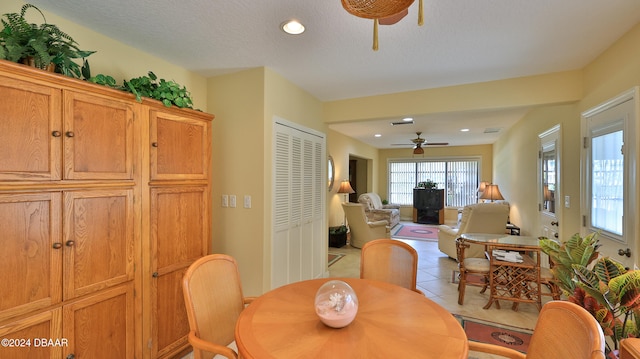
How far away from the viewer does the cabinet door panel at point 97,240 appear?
1572mm

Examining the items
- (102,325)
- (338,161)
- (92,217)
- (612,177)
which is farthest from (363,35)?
(338,161)

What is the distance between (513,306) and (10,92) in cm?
441

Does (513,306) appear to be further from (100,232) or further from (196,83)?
(196,83)

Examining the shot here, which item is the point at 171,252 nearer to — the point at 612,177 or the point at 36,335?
the point at 36,335

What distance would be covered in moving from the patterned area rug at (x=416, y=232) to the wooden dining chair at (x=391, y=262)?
4821mm

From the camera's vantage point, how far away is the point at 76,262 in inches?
62.7

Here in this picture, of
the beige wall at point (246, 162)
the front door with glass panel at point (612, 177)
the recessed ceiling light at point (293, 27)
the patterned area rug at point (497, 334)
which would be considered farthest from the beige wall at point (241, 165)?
the front door with glass panel at point (612, 177)

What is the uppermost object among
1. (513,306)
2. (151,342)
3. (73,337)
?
(73,337)

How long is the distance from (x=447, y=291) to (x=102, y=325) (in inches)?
138

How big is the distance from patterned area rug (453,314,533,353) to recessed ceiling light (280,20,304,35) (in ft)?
9.69

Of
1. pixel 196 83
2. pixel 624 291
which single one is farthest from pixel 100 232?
pixel 624 291

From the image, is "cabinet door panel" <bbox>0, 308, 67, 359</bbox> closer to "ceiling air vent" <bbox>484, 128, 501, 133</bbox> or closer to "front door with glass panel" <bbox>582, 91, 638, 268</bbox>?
"front door with glass panel" <bbox>582, 91, 638, 268</bbox>

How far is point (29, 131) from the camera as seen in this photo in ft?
4.66

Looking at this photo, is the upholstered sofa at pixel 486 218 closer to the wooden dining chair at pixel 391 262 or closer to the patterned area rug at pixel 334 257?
the patterned area rug at pixel 334 257
